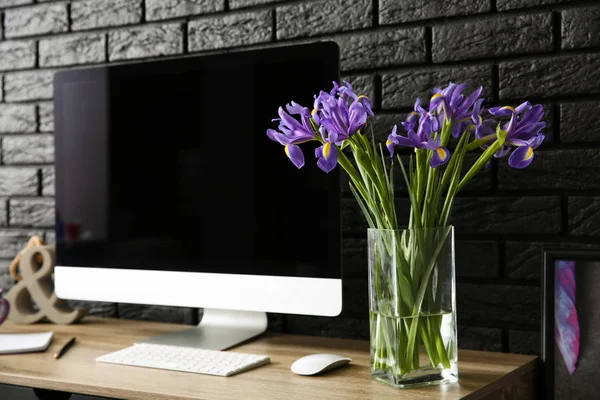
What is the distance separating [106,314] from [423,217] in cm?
110

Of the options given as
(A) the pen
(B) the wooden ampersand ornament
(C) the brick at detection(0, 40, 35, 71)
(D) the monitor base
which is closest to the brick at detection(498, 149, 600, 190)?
(D) the monitor base

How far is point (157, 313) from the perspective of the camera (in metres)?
1.96

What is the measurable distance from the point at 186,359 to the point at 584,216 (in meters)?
0.81

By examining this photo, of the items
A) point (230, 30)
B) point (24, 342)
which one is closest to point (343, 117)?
point (230, 30)

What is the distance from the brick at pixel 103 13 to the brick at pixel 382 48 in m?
0.59

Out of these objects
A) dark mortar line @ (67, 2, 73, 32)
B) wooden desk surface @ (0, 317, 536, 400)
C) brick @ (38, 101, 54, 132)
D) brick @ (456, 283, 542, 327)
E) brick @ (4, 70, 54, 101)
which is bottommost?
wooden desk surface @ (0, 317, 536, 400)

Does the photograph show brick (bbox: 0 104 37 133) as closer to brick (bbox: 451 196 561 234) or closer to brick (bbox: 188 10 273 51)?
brick (bbox: 188 10 273 51)

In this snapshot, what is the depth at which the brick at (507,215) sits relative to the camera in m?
1.51

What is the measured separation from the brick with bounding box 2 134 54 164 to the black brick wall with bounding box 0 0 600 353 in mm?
343

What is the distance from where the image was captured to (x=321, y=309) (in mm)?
1443

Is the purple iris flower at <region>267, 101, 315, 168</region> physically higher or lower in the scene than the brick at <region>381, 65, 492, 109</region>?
lower

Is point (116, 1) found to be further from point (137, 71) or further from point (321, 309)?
point (321, 309)

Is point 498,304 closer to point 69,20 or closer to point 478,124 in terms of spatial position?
point 478,124

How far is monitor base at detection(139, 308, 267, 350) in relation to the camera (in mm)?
1585
